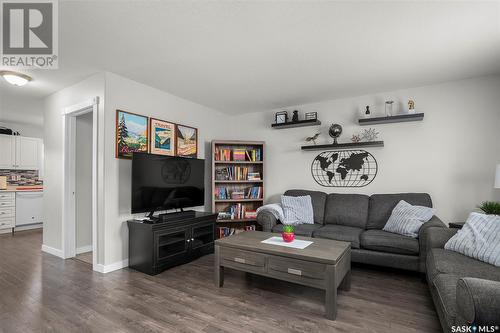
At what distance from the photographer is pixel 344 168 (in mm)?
4074

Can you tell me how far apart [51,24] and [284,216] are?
3.29 metres

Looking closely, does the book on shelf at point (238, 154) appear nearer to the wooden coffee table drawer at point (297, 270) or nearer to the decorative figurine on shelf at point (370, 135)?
the decorative figurine on shelf at point (370, 135)

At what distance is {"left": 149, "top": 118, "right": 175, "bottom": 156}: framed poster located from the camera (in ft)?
11.8

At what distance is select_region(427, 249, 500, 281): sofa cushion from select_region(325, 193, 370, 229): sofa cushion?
1371 mm

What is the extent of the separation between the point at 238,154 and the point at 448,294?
3.51 metres

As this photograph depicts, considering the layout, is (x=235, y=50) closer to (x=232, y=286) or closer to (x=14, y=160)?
(x=232, y=286)

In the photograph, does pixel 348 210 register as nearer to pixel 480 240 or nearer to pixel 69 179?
pixel 480 240

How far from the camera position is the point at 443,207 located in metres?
3.46

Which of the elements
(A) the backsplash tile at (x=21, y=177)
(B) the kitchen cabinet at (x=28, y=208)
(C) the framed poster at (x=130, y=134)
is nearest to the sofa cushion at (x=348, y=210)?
(C) the framed poster at (x=130, y=134)

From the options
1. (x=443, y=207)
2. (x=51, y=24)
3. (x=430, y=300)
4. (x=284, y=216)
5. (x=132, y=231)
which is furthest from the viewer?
(x=284, y=216)

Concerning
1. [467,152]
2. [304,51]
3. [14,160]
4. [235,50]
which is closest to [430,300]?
[467,152]

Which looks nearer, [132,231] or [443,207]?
[132,231]

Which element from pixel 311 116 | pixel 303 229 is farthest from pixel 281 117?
pixel 303 229

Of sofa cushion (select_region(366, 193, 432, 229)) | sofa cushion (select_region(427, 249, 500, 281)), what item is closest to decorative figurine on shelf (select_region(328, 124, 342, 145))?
sofa cushion (select_region(366, 193, 432, 229))
